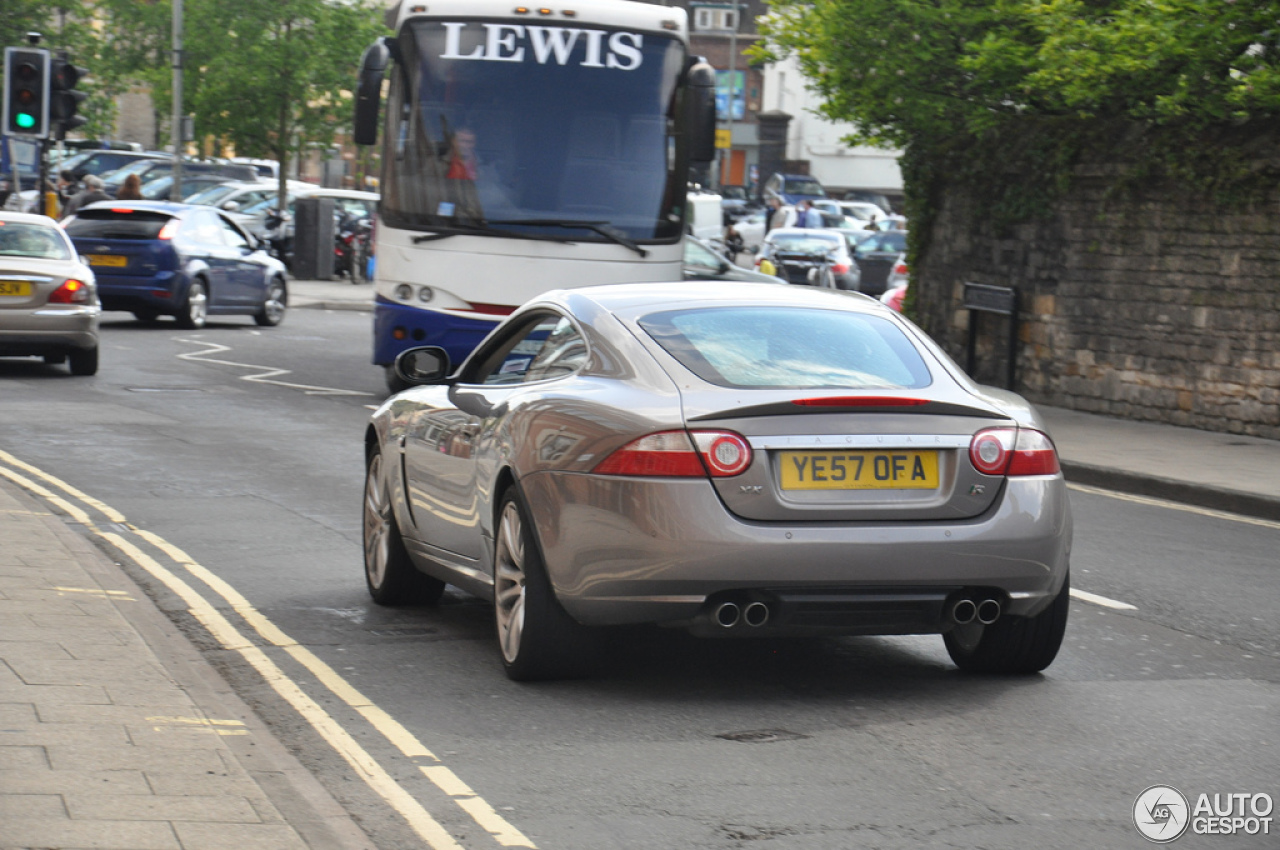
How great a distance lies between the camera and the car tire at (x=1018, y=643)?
673 cm

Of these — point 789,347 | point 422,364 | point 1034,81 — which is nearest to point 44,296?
point 1034,81

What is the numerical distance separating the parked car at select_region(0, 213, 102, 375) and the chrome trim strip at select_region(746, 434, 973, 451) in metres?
13.5

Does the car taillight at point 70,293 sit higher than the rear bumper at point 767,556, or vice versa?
the car taillight at point 70,293

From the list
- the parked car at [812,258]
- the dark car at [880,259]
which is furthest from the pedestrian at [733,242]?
the parked car at [812,258]

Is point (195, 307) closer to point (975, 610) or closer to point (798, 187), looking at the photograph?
point (975, 610)

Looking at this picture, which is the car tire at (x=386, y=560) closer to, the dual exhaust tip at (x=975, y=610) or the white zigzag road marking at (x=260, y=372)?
the dual exhaust tip at (x=975, y=610)

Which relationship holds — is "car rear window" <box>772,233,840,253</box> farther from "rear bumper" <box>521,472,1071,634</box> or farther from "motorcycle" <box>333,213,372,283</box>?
"rear bumper" <box>521,472,1071,634</box>

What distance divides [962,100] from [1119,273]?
8.79 feet

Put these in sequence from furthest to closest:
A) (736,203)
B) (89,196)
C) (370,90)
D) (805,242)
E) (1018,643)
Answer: (736,203), (805,242), (89,196), (370,90), (1018,643)

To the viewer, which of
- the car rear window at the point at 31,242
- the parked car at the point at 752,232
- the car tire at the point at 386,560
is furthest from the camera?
the parked car at the point at 752,232

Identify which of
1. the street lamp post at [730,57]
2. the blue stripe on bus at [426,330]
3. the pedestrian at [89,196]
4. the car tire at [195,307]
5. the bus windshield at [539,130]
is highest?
the street lamp post at [730,57]

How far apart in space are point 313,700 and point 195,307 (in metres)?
19.9

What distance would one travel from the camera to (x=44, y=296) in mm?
18188

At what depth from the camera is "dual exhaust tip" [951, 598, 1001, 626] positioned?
248 inches
